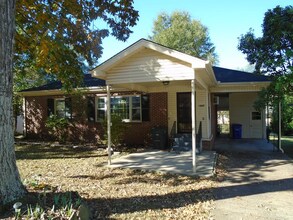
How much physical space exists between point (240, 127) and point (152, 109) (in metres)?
6.96

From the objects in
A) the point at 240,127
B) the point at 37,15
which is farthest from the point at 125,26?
the point at 240,127

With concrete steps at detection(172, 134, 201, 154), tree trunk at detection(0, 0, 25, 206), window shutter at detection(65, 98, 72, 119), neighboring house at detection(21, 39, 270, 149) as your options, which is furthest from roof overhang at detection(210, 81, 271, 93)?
tree trunk at detection(0, 0, 25, 206)

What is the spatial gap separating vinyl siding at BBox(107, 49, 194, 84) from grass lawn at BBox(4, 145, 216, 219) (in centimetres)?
299

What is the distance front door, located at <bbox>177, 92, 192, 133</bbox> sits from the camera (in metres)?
12.5

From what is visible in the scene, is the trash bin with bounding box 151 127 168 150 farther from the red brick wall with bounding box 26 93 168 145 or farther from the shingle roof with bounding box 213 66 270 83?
the shingle roof with bounding box 213 66 270 83

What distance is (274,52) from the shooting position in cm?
1086

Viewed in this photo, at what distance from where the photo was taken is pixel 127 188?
21.2 ft

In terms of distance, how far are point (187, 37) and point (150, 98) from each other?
25.9m

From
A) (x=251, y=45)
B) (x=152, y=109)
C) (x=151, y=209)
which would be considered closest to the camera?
(x=151, y=209)

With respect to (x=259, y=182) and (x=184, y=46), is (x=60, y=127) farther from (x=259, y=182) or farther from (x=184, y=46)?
(x=184, y=46)

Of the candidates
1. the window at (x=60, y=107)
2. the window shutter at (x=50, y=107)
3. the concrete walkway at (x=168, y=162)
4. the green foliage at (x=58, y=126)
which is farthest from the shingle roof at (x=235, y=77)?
the window shutter at (x=50, y=107)

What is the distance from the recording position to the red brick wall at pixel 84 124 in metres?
13.0

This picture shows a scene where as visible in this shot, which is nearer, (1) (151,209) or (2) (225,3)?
(1) (151,209)

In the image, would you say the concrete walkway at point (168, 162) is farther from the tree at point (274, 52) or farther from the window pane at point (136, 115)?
the tree at point (274, 52)
